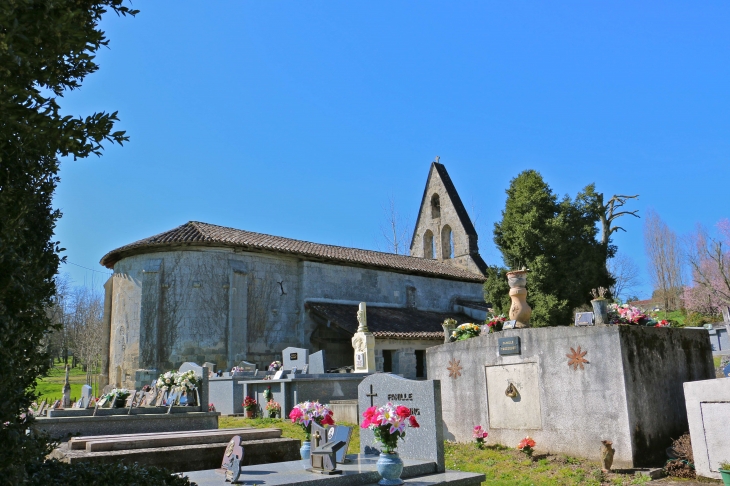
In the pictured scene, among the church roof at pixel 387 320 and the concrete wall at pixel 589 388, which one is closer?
the concrete wall at pixel 589 388

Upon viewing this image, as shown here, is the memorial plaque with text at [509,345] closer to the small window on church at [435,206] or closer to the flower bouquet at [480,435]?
the flower bouquet at [480,435]

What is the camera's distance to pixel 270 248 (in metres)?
26.1

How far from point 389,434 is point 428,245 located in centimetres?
3498

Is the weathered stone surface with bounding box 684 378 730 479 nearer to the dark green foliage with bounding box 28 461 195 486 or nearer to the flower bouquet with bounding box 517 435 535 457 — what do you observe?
the flower bouquet with bounding box 517 435 535 457

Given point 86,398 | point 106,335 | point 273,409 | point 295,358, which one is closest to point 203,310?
point 106,335

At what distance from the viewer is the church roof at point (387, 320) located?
25.4 metres

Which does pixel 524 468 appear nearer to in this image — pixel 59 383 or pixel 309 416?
pixel 309 416

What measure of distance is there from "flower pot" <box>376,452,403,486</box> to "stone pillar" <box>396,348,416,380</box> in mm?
18451

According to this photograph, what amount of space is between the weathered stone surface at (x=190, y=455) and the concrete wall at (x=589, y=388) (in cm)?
458

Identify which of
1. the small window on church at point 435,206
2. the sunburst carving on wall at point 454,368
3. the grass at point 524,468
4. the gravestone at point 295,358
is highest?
the small window on church at point 435,206

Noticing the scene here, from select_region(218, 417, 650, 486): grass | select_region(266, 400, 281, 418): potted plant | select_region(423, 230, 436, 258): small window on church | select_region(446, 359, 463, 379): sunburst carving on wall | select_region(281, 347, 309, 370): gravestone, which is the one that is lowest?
select_region(218, 417, 650, 486): grass

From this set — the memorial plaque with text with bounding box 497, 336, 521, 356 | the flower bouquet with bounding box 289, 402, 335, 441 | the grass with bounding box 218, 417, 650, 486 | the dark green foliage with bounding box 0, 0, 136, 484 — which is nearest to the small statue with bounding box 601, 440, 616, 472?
the grass with bounding box 218, 417, 650, 486

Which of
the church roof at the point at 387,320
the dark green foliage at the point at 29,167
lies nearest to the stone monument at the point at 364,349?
the church roof at the point at 387,320

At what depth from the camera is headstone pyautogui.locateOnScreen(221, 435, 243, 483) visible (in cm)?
617
